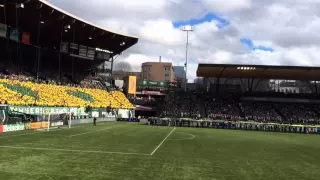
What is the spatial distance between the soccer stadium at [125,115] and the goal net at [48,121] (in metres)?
0.13

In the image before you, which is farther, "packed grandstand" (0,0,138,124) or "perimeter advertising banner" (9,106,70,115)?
"packed grandstand" (0,0,138,124)

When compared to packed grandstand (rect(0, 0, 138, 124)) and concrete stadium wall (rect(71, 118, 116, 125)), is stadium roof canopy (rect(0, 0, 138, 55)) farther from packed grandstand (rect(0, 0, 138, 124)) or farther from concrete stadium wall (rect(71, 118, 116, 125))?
concrete stadium wall (rect(71, 118, 116, 125))


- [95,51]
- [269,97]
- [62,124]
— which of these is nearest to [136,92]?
[95,51]

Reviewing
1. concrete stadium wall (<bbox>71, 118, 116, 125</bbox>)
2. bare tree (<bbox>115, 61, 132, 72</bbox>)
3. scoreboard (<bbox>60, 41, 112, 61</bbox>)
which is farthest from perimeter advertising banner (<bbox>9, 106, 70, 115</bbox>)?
bare tree (<bbox>115, 61, 132, 72</bbox>)

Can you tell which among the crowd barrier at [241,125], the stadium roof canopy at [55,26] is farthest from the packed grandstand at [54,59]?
the crowd barrier at [241,125]

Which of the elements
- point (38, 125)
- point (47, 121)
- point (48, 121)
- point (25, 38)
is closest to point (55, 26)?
point (25, 38)

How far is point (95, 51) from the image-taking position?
76688 millimetres

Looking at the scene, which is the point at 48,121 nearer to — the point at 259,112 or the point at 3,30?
the point at 3,30

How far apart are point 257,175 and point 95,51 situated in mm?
65720

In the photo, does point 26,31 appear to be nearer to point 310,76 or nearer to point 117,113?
point 117,113

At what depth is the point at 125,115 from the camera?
237ft

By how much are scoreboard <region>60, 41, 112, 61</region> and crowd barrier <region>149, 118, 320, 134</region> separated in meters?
24.2

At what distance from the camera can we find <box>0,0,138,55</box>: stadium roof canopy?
168ft

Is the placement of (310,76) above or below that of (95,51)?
below
